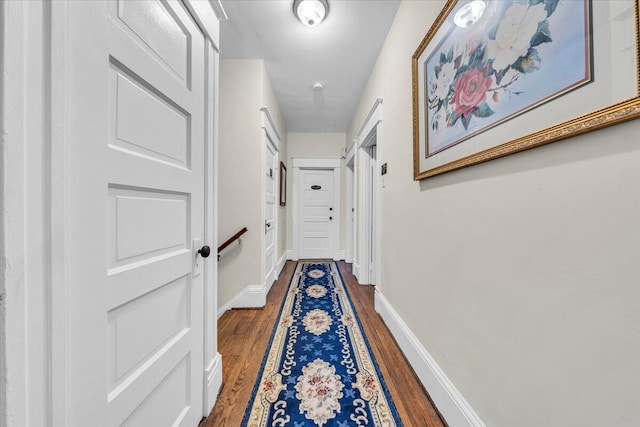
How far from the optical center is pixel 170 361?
0.90 meters

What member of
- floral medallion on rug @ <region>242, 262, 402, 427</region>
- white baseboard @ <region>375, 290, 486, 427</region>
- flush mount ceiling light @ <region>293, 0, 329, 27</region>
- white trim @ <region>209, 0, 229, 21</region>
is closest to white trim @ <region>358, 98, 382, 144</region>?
flush mount ceiling light @ <region>293, 0, 329, 27</region>

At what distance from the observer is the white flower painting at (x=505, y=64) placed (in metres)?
0.62

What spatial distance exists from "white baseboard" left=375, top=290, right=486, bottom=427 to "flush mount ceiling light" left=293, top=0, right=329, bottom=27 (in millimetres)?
2277

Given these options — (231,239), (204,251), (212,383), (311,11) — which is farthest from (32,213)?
(311,11)

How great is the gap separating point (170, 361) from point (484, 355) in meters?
1.17

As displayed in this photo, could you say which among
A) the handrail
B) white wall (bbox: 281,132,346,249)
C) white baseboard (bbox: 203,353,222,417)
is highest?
white wall (bbox: 281,132,346,249)

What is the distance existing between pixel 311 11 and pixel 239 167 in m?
1.41

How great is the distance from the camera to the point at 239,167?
95.0 inches

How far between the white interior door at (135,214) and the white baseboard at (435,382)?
3.73 ft

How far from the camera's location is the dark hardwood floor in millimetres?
Result: 1176

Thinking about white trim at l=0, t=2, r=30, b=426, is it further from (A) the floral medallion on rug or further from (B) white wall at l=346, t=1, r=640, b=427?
(B) white wall at l=346, t=1, r=640, b=427

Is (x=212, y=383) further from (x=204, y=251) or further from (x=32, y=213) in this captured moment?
(x=32, y=213)

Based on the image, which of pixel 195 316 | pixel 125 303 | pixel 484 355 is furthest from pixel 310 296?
pixel 125 303

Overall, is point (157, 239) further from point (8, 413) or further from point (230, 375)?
point (230, 375)
